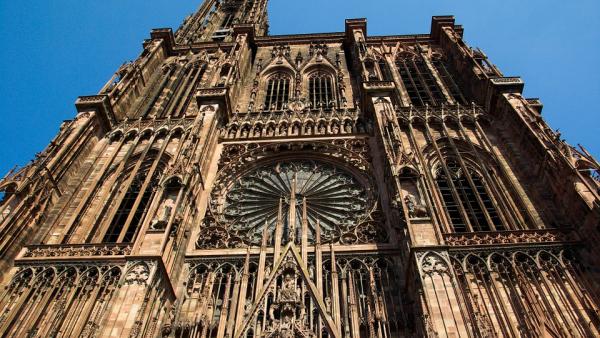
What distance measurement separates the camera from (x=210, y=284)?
43.2 feet

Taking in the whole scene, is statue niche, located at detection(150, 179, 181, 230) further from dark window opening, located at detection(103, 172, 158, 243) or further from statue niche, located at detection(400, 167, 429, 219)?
statue niche, located at detection(400, 167, 429, 219)

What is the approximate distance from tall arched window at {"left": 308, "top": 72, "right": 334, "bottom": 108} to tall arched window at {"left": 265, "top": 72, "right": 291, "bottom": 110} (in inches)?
48.1

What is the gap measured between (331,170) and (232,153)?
13.2 ft

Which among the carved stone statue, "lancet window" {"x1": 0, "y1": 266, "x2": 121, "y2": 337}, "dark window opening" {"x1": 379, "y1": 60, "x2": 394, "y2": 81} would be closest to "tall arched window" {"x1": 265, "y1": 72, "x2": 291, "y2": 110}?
"dark window opening" {"x1": 379, "y1": 60, "x2": 394, "y2": 81}

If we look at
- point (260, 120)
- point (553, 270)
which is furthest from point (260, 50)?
point (553, 270)

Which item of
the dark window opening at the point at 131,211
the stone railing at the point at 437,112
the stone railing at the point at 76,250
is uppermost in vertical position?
the stone railing at the point at 437,112

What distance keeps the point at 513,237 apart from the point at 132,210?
37.1 feet

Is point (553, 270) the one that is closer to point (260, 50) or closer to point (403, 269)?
point (403, 269)

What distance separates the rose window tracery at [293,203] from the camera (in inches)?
598

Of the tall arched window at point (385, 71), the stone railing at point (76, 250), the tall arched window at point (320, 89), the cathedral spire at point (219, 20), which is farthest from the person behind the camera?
the cathedral spire at point (219, 20)

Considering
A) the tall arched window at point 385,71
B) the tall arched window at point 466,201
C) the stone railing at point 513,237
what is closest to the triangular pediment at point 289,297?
the stone railing at point 513,237

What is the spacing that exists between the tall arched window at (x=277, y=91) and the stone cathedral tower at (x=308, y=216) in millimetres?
412

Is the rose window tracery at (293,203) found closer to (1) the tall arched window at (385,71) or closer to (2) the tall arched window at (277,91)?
(2) the tall arched window at (277,91)

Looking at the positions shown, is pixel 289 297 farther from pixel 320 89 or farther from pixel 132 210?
pixel 320 89
